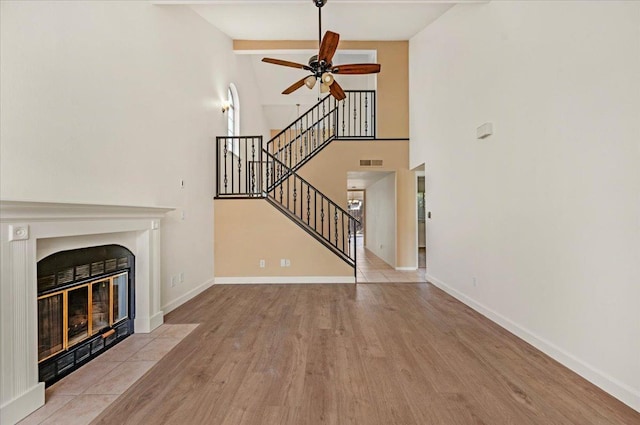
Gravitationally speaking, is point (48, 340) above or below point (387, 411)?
above

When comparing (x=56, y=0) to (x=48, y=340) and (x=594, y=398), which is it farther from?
(x=594, y=398)

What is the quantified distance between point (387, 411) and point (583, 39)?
2974 mm

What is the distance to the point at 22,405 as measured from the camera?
5.77 feet

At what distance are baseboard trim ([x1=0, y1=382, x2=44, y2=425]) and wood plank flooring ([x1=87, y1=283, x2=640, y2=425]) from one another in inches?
17.0

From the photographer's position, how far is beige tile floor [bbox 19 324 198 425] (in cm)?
180

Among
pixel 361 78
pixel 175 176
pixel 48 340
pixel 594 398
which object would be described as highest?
pixel 361 78

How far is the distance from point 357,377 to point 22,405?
2.08 m

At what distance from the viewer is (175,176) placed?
390cm

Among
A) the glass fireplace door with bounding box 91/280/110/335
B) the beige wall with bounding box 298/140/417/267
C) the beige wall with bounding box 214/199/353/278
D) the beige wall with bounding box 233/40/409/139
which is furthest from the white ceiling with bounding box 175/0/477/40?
the glass fireplace door with bounding box 91/280/110/335

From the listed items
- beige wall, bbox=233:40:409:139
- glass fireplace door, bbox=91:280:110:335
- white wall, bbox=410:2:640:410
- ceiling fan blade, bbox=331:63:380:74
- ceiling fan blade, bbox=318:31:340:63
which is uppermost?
beige wall, bbox=233:40:409:139

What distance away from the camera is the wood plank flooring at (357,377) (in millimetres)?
1805

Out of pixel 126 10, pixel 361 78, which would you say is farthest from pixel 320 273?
pixel 361 78

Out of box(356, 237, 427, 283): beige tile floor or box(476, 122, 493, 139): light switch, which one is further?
box(356, 237, 427, 283): beige tile floor

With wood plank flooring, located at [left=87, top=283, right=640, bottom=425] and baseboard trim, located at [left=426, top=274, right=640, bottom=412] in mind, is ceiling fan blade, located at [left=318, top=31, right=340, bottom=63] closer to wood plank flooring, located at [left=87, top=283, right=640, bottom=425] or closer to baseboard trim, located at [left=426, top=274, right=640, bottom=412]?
wood plank flooring, located at [left=87, top=283, right=640, bottom=425]
